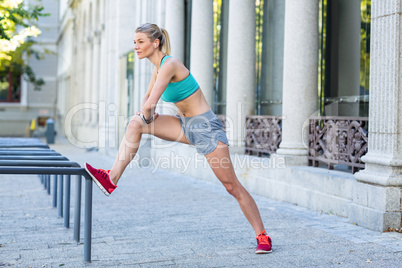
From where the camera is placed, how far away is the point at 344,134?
25.0ft

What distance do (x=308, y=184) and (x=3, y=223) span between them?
164 inches

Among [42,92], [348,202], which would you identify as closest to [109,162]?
[348,202]

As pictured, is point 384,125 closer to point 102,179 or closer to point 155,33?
point 155,33

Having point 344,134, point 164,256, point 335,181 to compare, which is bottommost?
point 164,256

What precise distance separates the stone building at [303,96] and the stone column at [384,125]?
1cm

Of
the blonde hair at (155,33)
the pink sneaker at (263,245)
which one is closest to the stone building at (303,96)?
the pink sneaker at (263,245)

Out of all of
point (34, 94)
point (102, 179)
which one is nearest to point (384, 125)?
point (102, 179)

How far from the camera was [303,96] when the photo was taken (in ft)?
A: 28.1

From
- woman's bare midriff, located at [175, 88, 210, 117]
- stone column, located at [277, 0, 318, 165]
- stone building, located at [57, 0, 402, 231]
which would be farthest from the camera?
stone column, located at [277, 0, 318, 165]

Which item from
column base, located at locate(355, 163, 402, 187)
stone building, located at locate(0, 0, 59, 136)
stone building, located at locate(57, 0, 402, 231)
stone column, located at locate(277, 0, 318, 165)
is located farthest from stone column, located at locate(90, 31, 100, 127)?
stone building, located at locate(0, 0, 59, 136)

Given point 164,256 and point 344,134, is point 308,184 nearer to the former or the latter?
point 344,134

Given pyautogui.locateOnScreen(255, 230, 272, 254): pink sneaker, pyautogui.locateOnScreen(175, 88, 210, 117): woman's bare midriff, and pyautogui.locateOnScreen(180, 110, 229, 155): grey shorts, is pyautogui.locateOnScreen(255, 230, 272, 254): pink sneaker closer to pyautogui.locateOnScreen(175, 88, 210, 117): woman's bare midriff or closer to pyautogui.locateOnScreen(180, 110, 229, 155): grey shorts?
pyautogui.locateOnScreen(180, 110, 229, 155): grey shorts

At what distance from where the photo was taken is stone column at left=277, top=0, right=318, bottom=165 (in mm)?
8508

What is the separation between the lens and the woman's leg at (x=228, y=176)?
4836 mm
